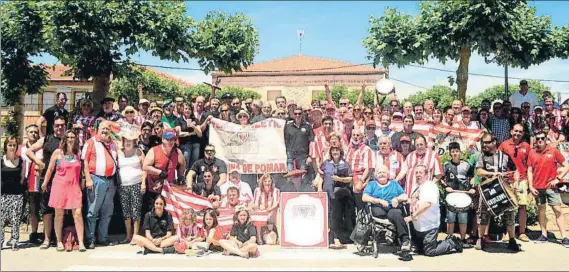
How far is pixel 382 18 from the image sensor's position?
42.6 ft

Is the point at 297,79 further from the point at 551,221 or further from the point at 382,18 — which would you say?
the point at 551,221

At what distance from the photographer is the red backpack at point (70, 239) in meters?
8.70

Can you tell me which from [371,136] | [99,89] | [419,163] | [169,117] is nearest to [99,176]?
[169,117]

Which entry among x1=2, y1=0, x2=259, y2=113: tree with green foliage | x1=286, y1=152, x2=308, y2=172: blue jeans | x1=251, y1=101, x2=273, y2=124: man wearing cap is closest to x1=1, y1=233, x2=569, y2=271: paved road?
x1=286, y1=152, x2=308, y2=172: blue jeans

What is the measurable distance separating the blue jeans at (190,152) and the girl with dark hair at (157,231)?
1.52 m

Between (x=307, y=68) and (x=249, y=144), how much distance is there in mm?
41525

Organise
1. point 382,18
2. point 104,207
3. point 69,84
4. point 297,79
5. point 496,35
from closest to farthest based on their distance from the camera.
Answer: point 104,207 → point 496,35 → point 382,18 → point 69,84 → point 297,79

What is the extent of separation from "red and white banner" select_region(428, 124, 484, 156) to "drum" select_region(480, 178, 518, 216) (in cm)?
146

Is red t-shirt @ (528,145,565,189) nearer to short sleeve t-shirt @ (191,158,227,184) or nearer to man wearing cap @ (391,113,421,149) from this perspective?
man wearing cap @ (391,113,421,149)

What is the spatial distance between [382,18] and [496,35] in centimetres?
267

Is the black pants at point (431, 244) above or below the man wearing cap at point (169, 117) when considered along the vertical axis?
below

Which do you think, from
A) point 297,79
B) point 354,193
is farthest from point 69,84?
point 354,193

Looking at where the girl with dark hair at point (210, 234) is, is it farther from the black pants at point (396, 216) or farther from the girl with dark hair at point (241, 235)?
the black pants at point (396, 216)

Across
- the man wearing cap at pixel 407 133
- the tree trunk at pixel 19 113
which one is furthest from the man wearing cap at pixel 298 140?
the tree trunk at pixel 19 113
